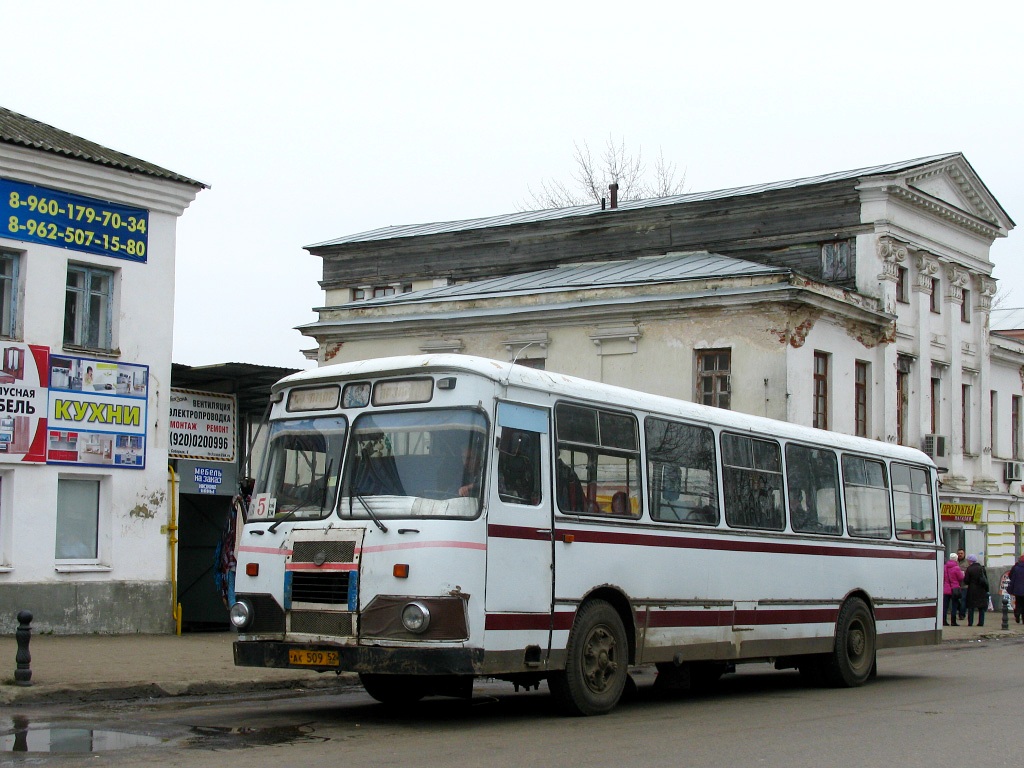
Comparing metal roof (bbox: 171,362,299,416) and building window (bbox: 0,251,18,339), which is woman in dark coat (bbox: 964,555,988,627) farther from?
building window (bbox: 0,251,18,339)

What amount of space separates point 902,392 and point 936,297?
3.59 m

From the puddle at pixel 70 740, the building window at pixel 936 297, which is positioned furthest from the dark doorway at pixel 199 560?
the building window at pixel 936 297

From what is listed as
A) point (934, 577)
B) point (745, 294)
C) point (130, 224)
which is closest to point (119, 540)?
point (130, 224)

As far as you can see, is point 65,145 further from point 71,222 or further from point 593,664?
point 593,664

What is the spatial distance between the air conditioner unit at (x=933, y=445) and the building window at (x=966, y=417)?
9.79ft

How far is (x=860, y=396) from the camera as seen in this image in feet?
116

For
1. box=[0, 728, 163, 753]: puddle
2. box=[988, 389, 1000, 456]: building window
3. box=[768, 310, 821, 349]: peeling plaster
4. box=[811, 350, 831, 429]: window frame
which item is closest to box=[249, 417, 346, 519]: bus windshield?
box=[0, 728, 163, 753]: puddle

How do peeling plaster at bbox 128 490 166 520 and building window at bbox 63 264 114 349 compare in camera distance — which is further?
peeling plaster at bbox 128 490 166 520

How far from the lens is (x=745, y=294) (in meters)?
31.7

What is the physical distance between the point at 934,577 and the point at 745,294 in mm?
14258

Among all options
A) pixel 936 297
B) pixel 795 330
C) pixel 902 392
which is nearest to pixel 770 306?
pixel 795 330

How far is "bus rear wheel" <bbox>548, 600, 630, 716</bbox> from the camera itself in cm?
1177

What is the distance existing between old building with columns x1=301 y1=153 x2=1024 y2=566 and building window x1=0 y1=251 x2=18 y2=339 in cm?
1717

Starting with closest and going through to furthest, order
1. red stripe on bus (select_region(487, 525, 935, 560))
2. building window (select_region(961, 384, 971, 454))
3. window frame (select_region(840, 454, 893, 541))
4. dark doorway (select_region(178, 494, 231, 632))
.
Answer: red stripe on bus (select_region(487, 525, 935, 560)), window frame (select_region(840, 454, 893, 541)), dark doorway (select_region(178, 494, 231, 632)), building window (select_region(961, 384, 971, 454))
